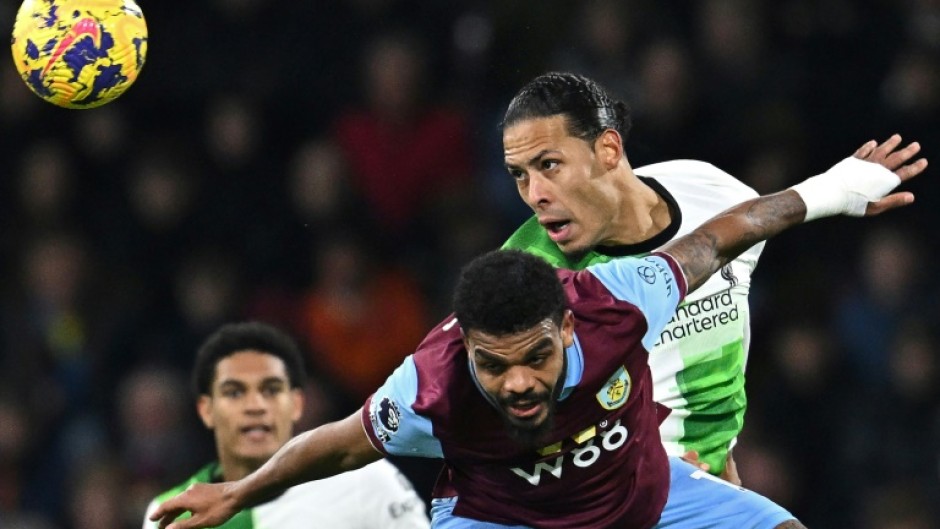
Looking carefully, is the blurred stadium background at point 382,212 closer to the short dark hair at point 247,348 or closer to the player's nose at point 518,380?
the short dark hair at point 247,348

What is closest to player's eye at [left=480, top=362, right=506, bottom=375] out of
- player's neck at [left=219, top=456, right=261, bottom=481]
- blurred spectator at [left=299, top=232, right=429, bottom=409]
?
player's neck at [left=219, top=456, right=261, bottom=481]

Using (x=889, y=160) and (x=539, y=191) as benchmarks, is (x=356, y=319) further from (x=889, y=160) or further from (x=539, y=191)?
(x=889, y=160)

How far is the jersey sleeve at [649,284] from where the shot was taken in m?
4.30

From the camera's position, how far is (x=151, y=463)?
7633 mm

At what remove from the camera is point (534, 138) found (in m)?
4.85

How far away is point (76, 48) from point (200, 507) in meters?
1.58

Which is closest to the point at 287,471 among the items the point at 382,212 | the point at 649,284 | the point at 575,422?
the point at 575,422

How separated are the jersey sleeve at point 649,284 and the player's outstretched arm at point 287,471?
0.73 metres

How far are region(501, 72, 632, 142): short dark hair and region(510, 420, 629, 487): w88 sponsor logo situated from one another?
3.29ft

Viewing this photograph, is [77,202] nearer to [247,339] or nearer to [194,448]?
[194,448]

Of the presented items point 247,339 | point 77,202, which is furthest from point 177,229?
point 247,339

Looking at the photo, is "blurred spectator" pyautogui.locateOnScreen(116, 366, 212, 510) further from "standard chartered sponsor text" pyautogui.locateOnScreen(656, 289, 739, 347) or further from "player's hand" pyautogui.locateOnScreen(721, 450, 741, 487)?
"standard chartered sponsor text" pyautogui.locateOnScreen(656, 289, 739, 347)

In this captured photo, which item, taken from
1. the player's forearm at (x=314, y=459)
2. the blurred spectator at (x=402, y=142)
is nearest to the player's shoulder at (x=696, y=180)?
the player's forearm at (x=314, y=459)

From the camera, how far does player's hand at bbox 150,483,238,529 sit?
4254 mm
